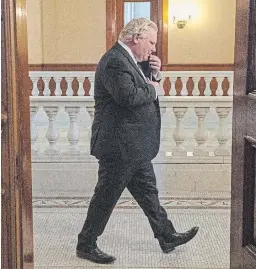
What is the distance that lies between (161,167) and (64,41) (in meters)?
6.15

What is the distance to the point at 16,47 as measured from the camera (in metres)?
1.91

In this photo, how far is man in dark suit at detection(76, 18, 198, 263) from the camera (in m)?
3.47

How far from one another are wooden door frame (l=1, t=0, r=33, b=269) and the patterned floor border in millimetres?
3092

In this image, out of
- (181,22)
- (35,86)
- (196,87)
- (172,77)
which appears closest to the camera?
(35,86)

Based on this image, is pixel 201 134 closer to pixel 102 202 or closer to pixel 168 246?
pixel 168 246

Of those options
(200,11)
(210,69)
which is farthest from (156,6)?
(210,69)

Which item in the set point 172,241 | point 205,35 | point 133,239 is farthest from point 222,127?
point 205,35

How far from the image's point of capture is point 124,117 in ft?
11.7

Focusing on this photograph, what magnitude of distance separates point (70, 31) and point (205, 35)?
2.37 m

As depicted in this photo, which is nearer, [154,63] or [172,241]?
[154,63]

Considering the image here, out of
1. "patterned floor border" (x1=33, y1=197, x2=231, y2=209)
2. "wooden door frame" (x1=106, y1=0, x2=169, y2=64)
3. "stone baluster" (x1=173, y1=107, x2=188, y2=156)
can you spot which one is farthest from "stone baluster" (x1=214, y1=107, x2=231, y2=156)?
"wooden door frame" (x1=106, y1=0, x2=169, y2=64)

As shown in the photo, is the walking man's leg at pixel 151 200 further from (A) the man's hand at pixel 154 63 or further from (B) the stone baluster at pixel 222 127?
(B) the stone baluster at pixel 222 127

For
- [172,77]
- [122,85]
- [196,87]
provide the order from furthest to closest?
1. [196,87]
2. [172,77]
3. [122,85]

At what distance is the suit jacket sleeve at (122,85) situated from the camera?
11.3ft
